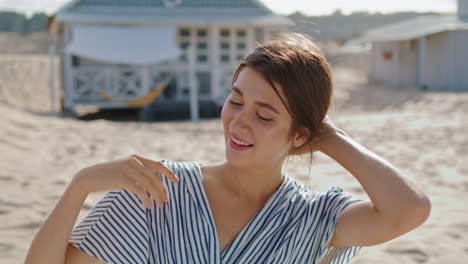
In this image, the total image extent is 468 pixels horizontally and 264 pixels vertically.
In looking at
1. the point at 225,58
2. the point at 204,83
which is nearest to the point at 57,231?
the point at 204,83

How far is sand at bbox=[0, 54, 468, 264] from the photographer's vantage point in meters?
3.33

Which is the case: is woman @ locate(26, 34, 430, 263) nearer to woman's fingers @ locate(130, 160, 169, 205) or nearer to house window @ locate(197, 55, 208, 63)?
woman's fingers @ locate(130, 160, 169, 205)

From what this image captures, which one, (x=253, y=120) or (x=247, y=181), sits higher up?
(x=253, y=120)

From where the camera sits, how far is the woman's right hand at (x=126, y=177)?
4.74ft

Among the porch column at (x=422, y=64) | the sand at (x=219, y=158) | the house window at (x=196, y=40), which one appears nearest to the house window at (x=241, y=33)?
the house window at (x=196, y=40)

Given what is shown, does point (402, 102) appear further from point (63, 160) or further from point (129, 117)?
point (63, 160)

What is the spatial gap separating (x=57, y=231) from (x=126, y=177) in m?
0.26

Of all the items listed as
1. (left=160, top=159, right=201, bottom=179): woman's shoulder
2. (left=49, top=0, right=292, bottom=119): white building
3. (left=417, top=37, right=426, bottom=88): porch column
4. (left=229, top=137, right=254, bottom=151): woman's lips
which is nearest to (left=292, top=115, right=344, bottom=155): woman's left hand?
(left=229, top=137, right=254, bottom=151): woman's lips

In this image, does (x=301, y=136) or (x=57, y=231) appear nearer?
(x=57, y=231)

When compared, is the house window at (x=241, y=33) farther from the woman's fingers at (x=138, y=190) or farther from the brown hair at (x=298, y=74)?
the woman's fingers at (x=138, y=190)

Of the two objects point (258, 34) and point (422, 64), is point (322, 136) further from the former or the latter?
point (422, 64)

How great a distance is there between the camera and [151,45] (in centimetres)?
1384

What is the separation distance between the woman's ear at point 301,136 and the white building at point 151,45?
36.8ft

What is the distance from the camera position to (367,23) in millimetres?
64625
